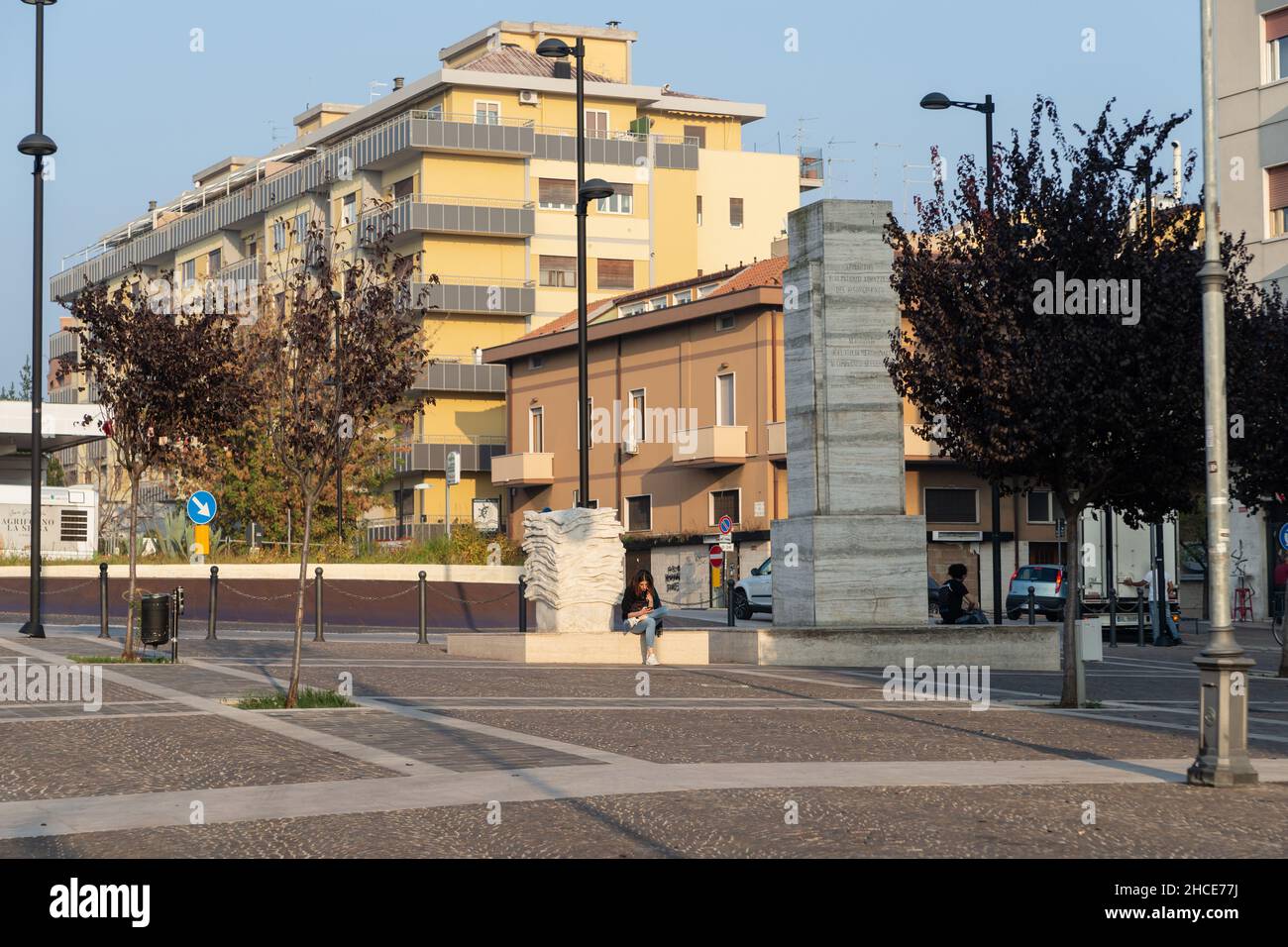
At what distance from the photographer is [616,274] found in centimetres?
6906

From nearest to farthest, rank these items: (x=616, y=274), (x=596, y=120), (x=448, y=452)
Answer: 1. (x=448, y=452)
2. (x=616, y=274)
3. (x=596, y=120)

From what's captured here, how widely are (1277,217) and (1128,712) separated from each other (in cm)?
2947

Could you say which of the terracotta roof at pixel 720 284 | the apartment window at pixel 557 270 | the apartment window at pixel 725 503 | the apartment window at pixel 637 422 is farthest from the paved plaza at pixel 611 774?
the apartment window at pixel 557 270

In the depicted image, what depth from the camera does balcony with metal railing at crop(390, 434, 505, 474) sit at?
63.4m

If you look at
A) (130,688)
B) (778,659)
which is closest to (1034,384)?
(778,659)

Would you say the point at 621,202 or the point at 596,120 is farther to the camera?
the point at 596,120

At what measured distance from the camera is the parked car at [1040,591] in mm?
42719

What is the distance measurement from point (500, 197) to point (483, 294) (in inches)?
164

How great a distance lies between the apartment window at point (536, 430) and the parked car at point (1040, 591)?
21511 mm

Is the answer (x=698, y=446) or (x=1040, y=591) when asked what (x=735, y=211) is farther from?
(x=1040, y=591)

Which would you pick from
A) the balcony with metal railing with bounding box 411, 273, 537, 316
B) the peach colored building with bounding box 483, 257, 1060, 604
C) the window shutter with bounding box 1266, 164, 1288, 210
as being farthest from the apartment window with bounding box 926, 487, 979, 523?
the balcony with metal railing with bounding box 411, 273, 537, 316

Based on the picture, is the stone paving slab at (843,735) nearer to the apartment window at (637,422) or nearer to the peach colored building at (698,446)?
the peach colored building at (698,446)

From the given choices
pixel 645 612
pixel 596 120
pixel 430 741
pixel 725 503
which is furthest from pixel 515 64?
pixel 430 741
